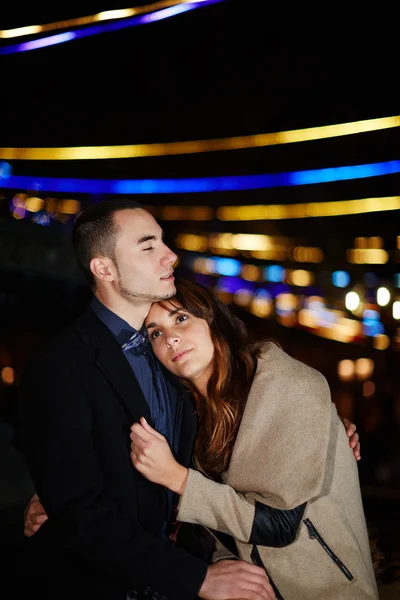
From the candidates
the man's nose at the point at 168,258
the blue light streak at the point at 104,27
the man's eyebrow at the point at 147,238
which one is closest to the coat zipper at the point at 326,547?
the man's nose at the point at 168,258

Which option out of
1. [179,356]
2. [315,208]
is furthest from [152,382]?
[315,208]

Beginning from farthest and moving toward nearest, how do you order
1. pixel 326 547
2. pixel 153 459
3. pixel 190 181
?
pixel 190 181, pixel 326 547, pixel 153 459

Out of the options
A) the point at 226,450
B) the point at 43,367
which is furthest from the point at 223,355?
the point at 43,367

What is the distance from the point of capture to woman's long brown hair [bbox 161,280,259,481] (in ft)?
7.97

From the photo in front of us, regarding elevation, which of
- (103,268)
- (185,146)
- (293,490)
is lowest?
(293,490)

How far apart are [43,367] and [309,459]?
0.92 meters

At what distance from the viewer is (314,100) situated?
10.7m

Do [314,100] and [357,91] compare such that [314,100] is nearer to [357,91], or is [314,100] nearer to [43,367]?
[357,91]

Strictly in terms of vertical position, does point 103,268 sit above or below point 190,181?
below

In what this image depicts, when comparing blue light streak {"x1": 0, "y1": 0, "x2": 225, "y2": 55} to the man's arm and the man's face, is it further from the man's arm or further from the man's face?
the man's arm

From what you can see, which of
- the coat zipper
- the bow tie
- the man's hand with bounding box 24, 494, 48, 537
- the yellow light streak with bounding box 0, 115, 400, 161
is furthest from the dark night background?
the bow tie

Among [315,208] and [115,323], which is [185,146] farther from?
[315,208]

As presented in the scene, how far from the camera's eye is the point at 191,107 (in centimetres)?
1044

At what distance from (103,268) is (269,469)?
0.91 m
